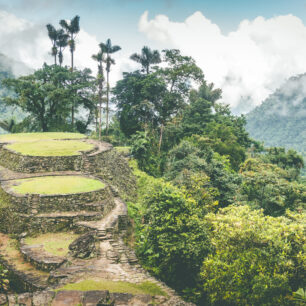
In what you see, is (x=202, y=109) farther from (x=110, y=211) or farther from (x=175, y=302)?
(x=175, y=302)

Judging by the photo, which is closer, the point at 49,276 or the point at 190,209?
the point at 49,276

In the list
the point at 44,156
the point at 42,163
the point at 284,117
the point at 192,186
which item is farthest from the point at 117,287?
the point at 284,117

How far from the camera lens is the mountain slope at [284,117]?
84438 mm

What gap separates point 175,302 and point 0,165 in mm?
14945

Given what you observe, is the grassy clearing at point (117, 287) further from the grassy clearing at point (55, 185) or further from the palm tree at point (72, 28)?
the palm tree at point (72, 28)

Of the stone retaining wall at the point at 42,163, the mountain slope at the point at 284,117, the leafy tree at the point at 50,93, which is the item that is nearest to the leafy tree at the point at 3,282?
the stone retaining wall at the point at 42,163

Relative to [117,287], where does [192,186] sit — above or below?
above

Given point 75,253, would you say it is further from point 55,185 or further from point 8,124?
point 8,124

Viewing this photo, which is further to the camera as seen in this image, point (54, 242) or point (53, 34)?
point (53, 34)

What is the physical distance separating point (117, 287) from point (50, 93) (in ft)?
73.7

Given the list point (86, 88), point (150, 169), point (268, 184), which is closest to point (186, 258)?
point (268, 184)

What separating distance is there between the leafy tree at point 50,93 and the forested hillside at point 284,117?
71045mm

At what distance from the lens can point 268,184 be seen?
17.2 metres

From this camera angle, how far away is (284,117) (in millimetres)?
91250
